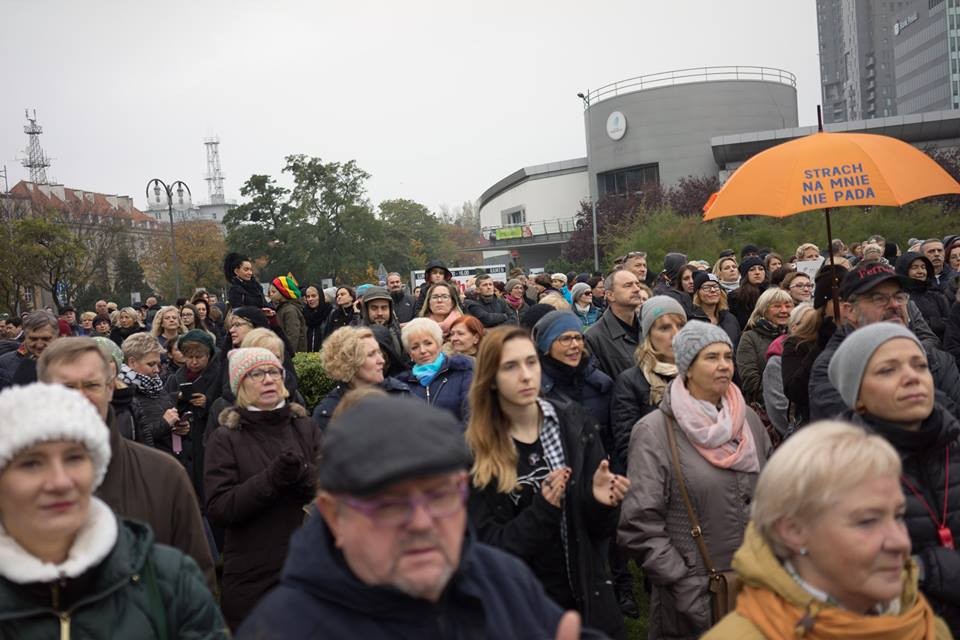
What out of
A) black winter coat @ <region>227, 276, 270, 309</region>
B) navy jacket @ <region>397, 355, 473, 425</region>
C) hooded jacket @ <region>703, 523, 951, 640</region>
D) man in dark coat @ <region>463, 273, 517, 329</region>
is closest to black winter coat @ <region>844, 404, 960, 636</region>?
hooded jacket @ <region>703, 523, 951, 640</region>

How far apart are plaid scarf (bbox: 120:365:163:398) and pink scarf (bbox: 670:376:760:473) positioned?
14.7 feet

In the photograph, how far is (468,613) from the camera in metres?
2.11

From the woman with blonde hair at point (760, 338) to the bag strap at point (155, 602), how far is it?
563 cm

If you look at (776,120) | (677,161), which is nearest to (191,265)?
(677,161)

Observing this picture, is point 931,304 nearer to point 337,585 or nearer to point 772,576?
point 772,576

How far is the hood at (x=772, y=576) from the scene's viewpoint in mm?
2568

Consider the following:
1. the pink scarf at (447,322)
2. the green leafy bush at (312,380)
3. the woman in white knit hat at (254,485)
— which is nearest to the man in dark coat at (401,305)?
the green leafy bush at (312,380)

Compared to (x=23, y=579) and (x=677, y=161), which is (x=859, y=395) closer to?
(x=23, y=579)

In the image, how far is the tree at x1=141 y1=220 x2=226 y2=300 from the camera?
65.0 metres

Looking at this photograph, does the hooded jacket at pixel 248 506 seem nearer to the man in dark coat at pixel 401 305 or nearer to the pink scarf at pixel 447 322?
the pink scarf at pixel 447 322

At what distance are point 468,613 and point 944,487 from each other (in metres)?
2.22

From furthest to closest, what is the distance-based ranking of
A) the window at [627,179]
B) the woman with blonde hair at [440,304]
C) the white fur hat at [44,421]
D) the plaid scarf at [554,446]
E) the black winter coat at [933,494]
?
Result: the window at [627,179]
the woman with blonde hair at [440,304]
the plaid scarf at [554,446]
the black winter coat at [933,494]
the white fur hat at [44,421]

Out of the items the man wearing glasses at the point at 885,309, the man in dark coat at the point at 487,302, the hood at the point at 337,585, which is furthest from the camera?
the man in dark coat at the point at 487,302

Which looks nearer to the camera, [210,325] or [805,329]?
[805,329]
